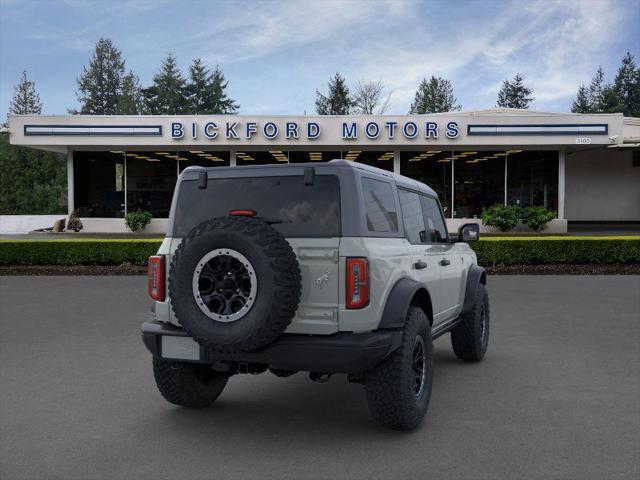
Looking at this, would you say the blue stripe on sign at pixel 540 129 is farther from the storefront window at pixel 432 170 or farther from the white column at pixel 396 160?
the white column at pixel 396 160

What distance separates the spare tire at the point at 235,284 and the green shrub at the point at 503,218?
23948mm

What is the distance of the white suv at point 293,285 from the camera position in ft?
13.4

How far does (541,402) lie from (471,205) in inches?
973

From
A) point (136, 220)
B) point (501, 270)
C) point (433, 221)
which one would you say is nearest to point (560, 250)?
point (501, 270)

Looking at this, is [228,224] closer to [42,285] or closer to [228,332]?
[228,332]

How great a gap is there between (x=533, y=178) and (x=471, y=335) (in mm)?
23824

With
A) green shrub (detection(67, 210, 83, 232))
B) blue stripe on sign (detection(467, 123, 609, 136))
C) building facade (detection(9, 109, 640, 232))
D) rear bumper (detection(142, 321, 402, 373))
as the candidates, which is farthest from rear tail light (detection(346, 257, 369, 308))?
green shrub (detection(67, 210, 83, 232))

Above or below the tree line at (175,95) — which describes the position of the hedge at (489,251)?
below

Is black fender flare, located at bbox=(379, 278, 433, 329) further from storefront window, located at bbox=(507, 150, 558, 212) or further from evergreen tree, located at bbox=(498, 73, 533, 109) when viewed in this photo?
evergreen tree, located at bbox=(498, 73, 533, 109)

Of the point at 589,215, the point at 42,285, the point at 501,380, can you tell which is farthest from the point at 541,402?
the point at 589,215

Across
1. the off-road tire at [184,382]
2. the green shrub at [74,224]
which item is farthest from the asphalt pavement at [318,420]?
the green shrub at [74,224]

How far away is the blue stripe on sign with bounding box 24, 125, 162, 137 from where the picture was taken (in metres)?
26.9

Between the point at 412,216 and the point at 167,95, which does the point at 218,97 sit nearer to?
the point at 167,95

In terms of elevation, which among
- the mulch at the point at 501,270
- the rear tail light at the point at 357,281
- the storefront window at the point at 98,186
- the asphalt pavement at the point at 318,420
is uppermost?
the storefront window at the point at 98,186
